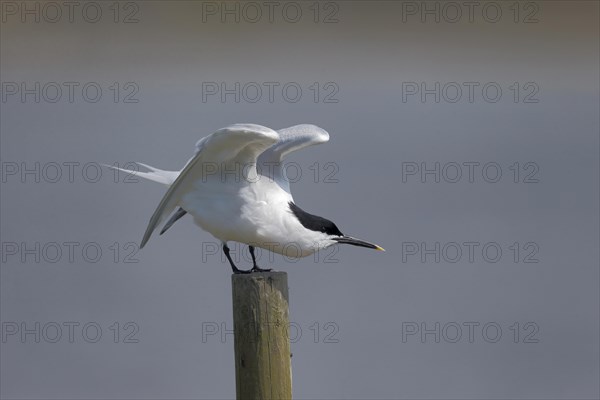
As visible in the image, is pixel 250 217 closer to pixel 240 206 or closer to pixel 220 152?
pixel 240 206

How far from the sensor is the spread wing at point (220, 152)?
298 cm

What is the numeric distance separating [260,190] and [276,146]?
30 centimetres

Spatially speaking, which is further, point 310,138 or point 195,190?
point 310,138

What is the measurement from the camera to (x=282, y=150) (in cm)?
352

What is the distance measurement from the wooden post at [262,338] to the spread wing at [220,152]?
20.7 inches

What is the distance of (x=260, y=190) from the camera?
3.26m

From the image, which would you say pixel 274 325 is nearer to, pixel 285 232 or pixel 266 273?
pixel 266 273

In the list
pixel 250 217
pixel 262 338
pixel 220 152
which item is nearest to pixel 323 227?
pixel 250 217

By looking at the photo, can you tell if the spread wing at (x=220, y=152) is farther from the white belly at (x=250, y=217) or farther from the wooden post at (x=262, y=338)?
the wooden post at (x=262, y=338)

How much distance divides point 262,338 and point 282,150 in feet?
3.44

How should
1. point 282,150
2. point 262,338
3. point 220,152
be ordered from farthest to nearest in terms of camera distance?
point 282,150
point 220,152
point 262,338

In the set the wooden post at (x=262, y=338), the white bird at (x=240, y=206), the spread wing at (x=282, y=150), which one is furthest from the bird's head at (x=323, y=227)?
the wooden post at (x=262, y=338)

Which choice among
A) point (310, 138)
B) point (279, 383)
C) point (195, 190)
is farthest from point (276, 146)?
point (279, 383)

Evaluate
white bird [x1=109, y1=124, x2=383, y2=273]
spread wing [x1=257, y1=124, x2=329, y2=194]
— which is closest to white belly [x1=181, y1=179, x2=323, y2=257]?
white bird [x1=109, y1=124, x2=383, y2=273]
